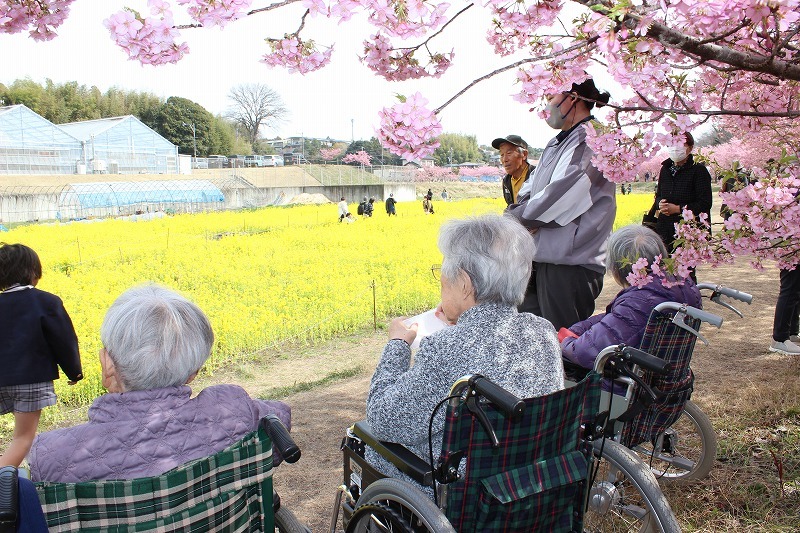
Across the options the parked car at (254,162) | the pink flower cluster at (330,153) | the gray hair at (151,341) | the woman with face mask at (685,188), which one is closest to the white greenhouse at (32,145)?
the parked car at (254,162)

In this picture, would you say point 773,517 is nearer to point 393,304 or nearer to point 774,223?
point 774,223

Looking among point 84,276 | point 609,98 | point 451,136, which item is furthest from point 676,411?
point 451,136

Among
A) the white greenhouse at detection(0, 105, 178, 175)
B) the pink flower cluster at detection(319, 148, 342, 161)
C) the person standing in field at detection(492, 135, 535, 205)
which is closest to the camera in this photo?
the person standing in field at detection(492, 135, 535, 205)

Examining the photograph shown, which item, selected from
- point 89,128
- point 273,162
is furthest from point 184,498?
point 273,162

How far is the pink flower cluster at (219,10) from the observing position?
1979 mm

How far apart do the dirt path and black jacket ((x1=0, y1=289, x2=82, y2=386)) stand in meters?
1.30

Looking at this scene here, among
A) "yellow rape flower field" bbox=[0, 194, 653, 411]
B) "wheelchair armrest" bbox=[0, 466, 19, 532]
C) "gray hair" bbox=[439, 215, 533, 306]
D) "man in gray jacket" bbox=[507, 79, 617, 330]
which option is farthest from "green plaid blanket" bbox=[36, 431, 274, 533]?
"man in gray jacket" bbox=[507, 79, 617, 330]

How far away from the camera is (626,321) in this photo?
7.80 ft

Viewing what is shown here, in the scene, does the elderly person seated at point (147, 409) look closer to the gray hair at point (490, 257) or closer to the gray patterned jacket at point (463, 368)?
the gray patterned jacket at point (463, 368)

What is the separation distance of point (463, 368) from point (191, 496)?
29.1 inches

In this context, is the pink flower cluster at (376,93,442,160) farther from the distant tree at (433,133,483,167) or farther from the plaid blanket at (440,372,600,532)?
the distant tree at (433,133,483,167)

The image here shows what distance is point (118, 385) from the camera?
59.9 inches

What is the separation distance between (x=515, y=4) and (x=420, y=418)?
142 cm

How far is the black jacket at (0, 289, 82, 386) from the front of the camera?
279 cm
